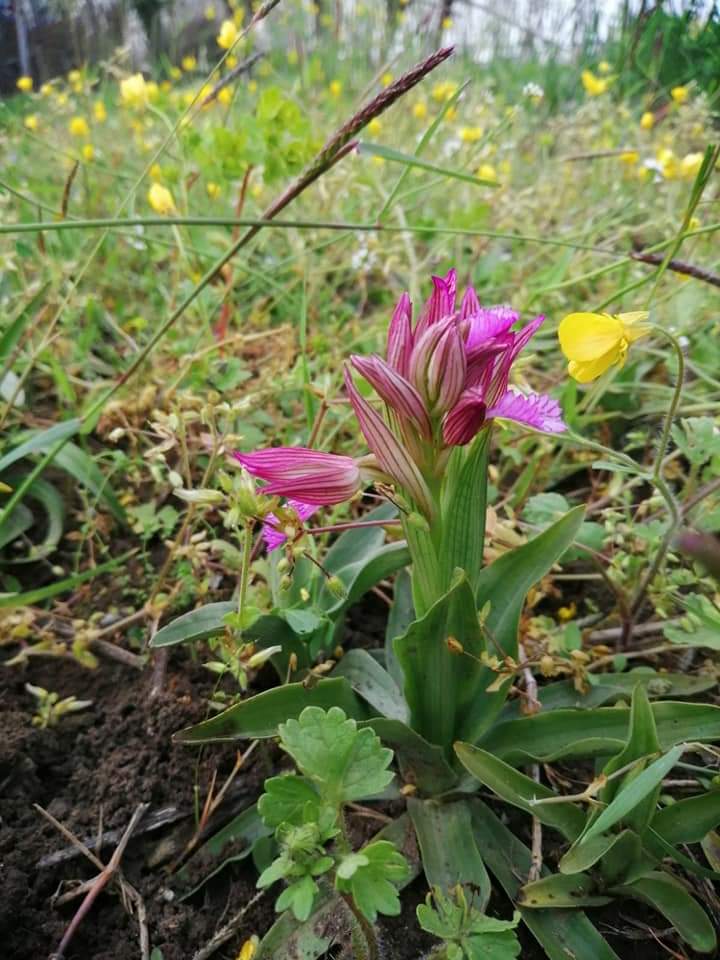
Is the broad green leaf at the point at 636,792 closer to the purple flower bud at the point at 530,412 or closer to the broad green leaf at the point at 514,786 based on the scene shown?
the broad green leaf at the point at 514,786

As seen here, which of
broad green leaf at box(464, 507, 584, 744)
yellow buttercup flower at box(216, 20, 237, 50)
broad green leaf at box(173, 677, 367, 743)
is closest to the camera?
broad green leaf at box(173, 677, 367, 743)

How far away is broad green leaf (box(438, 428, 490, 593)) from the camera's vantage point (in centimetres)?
75

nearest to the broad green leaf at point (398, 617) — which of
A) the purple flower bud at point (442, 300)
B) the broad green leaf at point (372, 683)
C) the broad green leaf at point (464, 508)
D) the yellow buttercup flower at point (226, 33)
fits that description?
the broad green leaf at point (372, 683)

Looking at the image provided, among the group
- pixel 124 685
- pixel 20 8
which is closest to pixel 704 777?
pixel 124 685

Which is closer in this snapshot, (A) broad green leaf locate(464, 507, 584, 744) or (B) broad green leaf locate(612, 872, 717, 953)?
(B) broad green leaf locate(612, 872, 717, 953)

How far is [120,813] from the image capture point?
3.01ft

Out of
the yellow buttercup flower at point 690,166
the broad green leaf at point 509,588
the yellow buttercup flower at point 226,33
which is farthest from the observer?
the yellow buttercup flower at point 690,166

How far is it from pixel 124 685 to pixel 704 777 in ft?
2.68

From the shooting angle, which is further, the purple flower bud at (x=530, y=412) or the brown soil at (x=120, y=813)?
the brown soil at (x=120, y=813)

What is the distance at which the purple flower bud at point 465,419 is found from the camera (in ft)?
2.16

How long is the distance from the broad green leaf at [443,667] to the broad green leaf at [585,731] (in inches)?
2.4

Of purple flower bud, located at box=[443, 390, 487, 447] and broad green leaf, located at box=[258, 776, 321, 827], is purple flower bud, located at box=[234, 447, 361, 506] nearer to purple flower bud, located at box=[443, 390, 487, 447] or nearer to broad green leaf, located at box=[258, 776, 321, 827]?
purple flower bud, located at box=[443, 390, 487, 447]

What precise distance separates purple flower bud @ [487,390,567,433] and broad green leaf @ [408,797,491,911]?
19.5 inches

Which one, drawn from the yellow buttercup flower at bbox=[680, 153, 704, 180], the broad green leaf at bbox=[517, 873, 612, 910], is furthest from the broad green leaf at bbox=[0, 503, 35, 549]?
the yellow buttercup flower at bbox=[680, 153, 704, 180]
